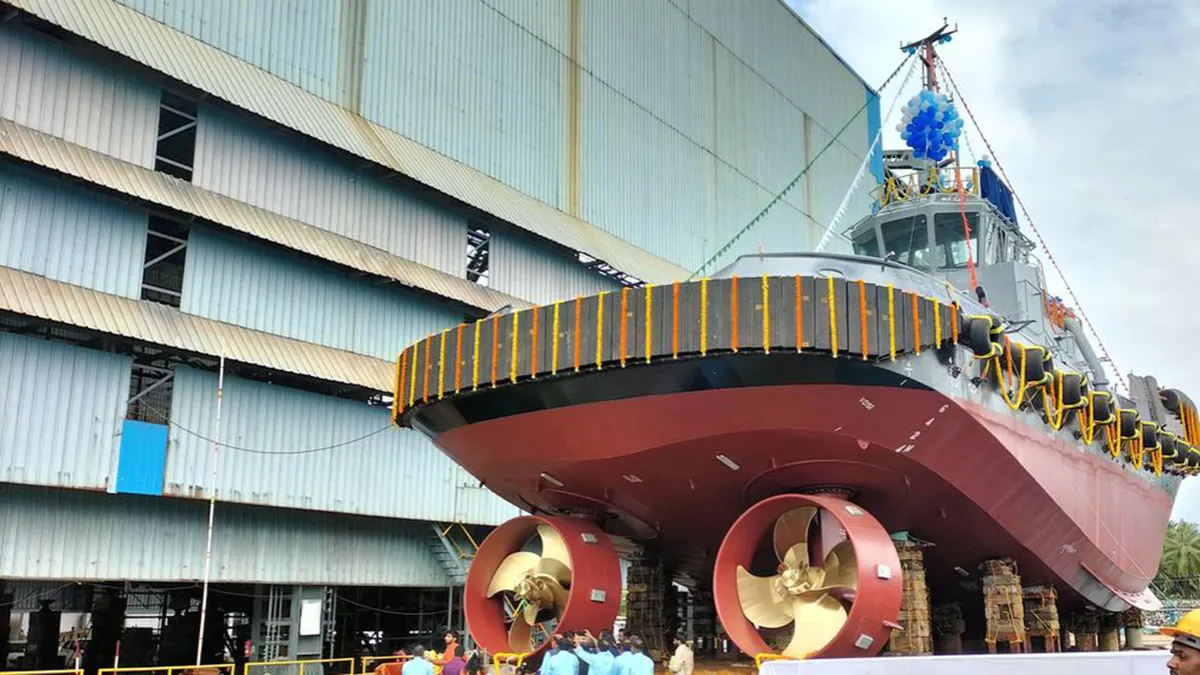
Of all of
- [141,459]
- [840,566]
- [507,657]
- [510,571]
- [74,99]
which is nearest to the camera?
[840,566]

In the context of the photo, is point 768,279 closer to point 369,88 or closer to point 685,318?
point 685,318

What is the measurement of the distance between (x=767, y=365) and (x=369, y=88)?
53.7ft

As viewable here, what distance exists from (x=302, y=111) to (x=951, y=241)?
567 inches

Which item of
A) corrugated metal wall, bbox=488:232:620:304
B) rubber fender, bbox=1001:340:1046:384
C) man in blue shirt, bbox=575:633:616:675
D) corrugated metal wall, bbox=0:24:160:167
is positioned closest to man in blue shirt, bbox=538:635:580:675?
man in blue shirt, bbox=575:633:616:675

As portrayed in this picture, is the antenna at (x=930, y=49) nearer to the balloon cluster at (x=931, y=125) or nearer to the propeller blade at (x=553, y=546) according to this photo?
the balloon cluster at (x=931, y=125)

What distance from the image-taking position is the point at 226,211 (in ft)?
68.1

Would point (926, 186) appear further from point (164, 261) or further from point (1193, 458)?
point (164, 261)

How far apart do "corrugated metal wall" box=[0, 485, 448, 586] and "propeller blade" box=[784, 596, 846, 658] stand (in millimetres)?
13385

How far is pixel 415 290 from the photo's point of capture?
24.9 meters

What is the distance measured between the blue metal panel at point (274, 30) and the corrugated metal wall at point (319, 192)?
5.03ft

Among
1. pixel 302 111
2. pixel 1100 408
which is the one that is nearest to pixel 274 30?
pixel 302 111

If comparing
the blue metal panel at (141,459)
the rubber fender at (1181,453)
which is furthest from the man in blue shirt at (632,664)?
the rubber fender at (1181,453)

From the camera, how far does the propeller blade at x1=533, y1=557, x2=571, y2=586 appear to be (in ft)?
A: 47.4

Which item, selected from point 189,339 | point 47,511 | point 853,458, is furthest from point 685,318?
point 47,511
